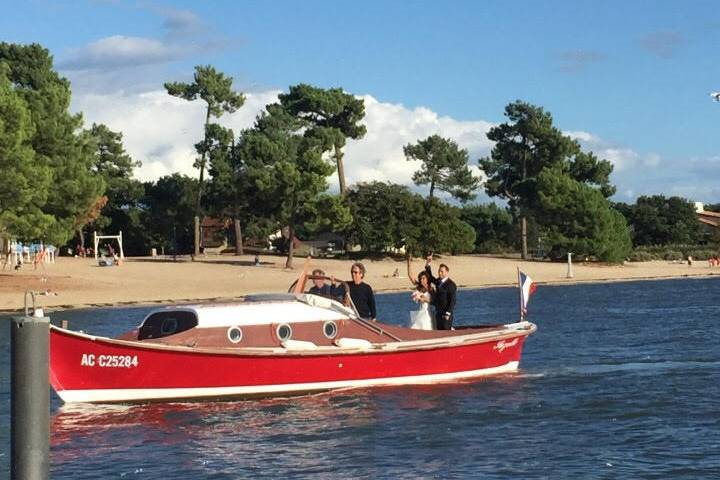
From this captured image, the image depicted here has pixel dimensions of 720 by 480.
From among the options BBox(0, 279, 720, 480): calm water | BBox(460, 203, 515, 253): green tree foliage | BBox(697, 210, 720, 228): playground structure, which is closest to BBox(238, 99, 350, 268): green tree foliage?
BBox(460, 203, 515, 253): green tree foliage

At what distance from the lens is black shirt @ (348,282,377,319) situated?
22297 mm

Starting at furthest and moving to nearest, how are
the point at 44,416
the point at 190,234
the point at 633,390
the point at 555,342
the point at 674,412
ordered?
1. the point at 190,234
2. the point at 555,342
3. the point at 633,390
4. the point at 674,412
5. the point at 44,416

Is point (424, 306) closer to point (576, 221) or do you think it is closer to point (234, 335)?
point (234, 335)

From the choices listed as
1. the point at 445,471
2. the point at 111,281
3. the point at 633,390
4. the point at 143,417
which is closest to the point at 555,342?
the point at 633,390

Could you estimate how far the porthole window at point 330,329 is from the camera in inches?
824

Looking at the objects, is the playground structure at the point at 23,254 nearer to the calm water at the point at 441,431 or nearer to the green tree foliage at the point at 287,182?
the green tree foliage at the point at 287,182

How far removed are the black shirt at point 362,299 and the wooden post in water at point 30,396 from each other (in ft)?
49.9

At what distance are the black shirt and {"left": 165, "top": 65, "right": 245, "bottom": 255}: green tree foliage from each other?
60.8 m

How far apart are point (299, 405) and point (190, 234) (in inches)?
2955

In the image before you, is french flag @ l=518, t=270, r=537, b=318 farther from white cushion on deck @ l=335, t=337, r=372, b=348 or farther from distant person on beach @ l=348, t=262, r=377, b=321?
white cushion on deck @ l=335, t=337, r=372, b=348

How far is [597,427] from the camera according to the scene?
1800 cm

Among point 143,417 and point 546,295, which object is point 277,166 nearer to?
point 546,295

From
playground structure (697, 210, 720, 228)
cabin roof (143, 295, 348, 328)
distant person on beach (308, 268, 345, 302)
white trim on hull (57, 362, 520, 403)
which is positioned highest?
playground structure (697, 210, 720, 228)

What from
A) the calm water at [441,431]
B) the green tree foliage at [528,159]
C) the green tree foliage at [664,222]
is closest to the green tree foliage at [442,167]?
the green tree foliage at [528,159]
